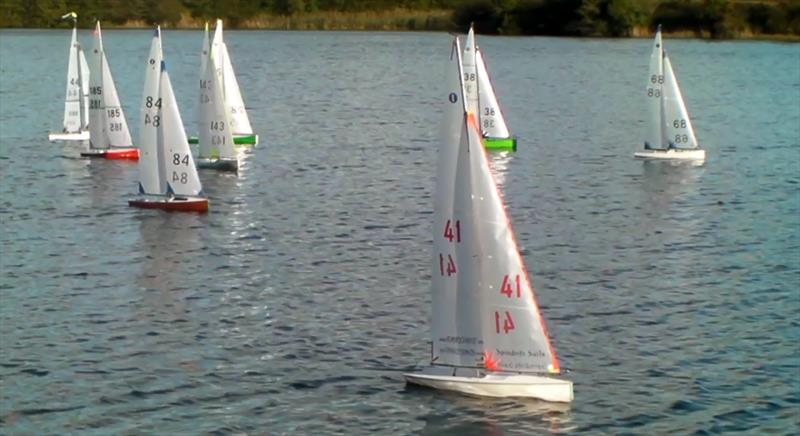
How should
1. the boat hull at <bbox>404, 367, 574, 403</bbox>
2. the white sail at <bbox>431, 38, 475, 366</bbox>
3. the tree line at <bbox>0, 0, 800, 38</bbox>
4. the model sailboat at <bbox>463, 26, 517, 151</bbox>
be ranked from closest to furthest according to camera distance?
the white sail at <bbox>431, 38, 475, 366</bbox> → the boat hull at <bbox>404, 367, 574, 403</bbox> → the model sailboat at <bbox>463, 26, 517, 151</bbox> → the tree line at <bbox>0, 0, 800, 38</bbox>

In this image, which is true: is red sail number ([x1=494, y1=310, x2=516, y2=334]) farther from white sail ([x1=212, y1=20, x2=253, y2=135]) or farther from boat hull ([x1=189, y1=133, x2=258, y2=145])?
boat hull ([x1=189, y1=133, x2=258, y2=145])

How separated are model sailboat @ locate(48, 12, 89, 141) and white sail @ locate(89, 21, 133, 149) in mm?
4280

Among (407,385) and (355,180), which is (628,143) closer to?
(355,180)

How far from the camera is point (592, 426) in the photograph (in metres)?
20.6

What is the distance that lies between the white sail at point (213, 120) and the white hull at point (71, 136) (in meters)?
10.8

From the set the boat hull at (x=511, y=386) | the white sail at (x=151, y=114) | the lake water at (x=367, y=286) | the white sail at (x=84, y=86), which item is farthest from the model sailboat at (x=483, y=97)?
the boat hull at (x=511, y=386)

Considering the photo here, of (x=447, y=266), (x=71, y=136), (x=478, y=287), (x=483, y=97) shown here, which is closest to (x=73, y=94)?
(x=71, y=136)

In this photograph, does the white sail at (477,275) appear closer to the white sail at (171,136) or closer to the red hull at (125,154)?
the white sail at (171,136)

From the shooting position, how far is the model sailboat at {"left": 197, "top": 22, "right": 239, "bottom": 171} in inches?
1729

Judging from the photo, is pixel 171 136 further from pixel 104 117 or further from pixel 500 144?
pixel 500 144

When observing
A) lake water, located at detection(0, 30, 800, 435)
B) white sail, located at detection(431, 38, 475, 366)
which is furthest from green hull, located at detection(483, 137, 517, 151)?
white sail, located at detection(431, 38, 475, 366)

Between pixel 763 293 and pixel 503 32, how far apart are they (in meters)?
126

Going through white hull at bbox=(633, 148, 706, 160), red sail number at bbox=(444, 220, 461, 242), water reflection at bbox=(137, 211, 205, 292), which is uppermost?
red sail number at bbox=(444, 220, 461, 242)

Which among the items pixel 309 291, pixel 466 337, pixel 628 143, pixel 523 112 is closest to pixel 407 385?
pixel 466 337
